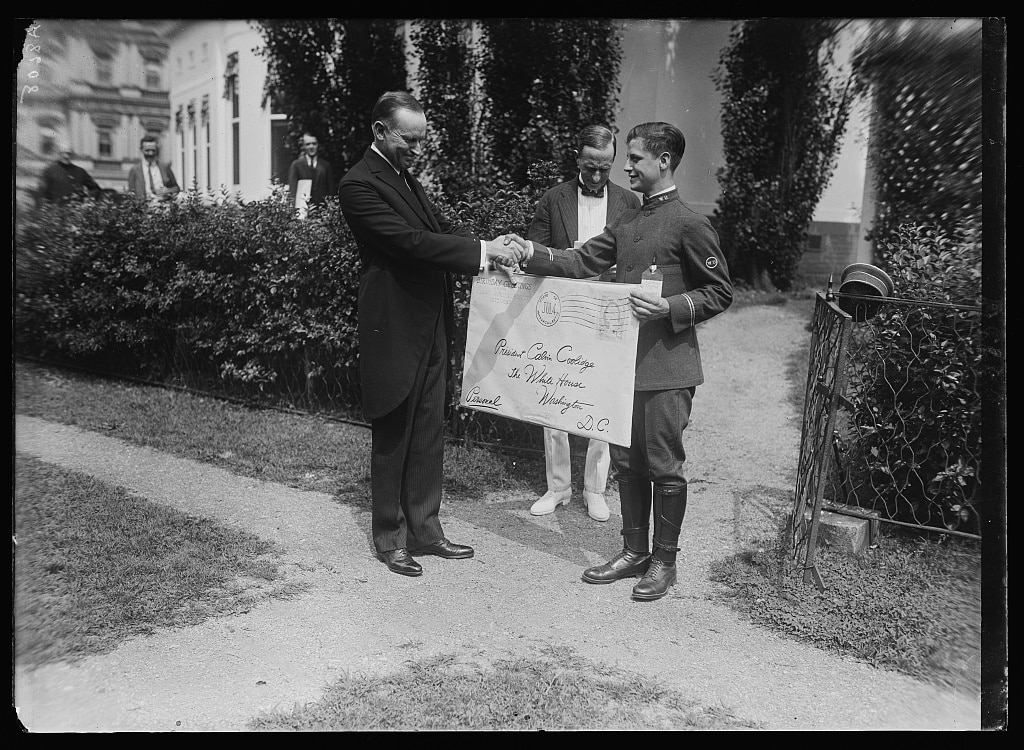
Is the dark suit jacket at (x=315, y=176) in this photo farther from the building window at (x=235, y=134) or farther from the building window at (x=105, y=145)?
the building window at (x=105, y=145)

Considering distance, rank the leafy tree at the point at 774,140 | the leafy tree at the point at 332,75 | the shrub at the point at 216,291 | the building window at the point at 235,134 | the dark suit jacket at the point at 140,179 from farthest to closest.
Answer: the building window at the point at 235,134
the leafy tree at the point at 332,75
the leafy tree at the point at 774,140
the dark suit jacket at the point at 140,179
the shrub at the point at 216,291

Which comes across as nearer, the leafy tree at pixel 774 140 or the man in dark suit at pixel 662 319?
the man in dark suit at pixel 662 319

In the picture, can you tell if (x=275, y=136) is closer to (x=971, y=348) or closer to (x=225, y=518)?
(x=225, y=518)

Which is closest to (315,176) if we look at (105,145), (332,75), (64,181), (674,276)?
(332,75)

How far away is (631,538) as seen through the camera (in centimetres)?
441

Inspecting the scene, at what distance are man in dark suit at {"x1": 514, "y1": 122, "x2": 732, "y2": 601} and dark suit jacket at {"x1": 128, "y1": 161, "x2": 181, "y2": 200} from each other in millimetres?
6185

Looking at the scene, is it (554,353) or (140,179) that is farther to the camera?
(140,179)

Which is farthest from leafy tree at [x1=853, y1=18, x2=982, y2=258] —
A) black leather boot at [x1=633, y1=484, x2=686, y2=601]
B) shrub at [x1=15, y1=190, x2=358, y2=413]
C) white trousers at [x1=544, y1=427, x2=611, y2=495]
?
shrub at [x1=15, y1=190, x2=358, y2=413]

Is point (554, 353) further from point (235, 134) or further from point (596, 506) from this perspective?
point (235, 134)

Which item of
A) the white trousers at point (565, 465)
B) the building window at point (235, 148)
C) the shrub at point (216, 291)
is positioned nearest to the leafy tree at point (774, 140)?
the shrub at point (216, 291)

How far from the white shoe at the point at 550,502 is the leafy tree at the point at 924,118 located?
9.10 feet

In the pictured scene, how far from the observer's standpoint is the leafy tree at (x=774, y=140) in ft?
33.2

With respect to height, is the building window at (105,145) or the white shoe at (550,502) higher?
the building window at (105,145)

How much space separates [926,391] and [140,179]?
26.5ft
